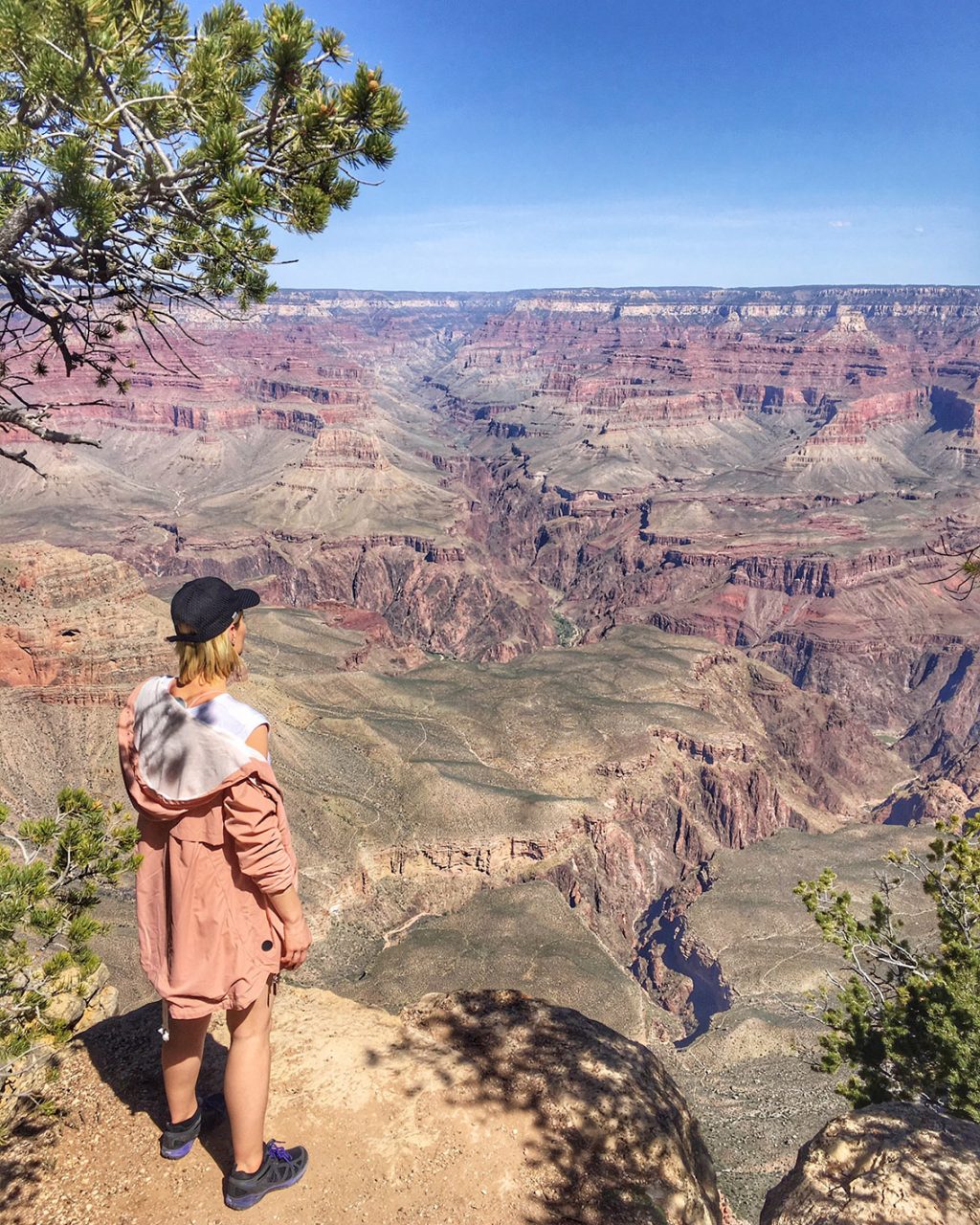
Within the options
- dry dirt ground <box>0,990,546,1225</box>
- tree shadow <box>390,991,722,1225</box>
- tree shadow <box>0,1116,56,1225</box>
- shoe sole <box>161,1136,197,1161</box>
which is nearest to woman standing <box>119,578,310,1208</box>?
dry dirt ground <box>0,990,546,1225</box>

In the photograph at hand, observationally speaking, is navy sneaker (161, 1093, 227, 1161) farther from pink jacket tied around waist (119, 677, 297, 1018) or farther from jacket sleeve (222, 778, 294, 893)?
jacket sleeve (222, 778, 294, 893)

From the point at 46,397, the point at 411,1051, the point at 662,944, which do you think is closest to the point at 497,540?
the point at 46,397

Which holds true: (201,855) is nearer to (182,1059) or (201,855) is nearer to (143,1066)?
(182,1059)

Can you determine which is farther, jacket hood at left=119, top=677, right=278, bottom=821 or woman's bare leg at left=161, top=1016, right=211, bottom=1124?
woman's bare leg at left=161, top=1016, right=211, bottom=1124

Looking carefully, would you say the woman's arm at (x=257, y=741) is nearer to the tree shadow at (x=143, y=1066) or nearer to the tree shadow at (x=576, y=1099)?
the tree shadow at (x=143, y=1066)

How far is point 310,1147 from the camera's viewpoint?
7145 millimetres

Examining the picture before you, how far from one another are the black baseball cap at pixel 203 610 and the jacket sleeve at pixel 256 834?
1.16m

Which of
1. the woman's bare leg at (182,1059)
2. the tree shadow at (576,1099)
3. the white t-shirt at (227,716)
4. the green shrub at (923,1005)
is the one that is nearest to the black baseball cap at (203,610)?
the white t-shirt at (227,716)

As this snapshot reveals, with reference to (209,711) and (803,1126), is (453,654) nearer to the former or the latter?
(803,1126)

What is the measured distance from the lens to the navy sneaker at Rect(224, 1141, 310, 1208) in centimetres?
623

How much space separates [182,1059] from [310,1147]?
1635 millimetres

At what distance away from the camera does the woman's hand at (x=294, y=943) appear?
611 centimetres

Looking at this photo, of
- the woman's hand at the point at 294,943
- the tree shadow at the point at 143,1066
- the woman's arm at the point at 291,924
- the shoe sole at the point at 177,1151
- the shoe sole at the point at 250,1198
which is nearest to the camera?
the woman's arm at the point at 291,924

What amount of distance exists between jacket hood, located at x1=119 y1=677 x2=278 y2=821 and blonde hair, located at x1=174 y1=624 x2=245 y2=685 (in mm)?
240
